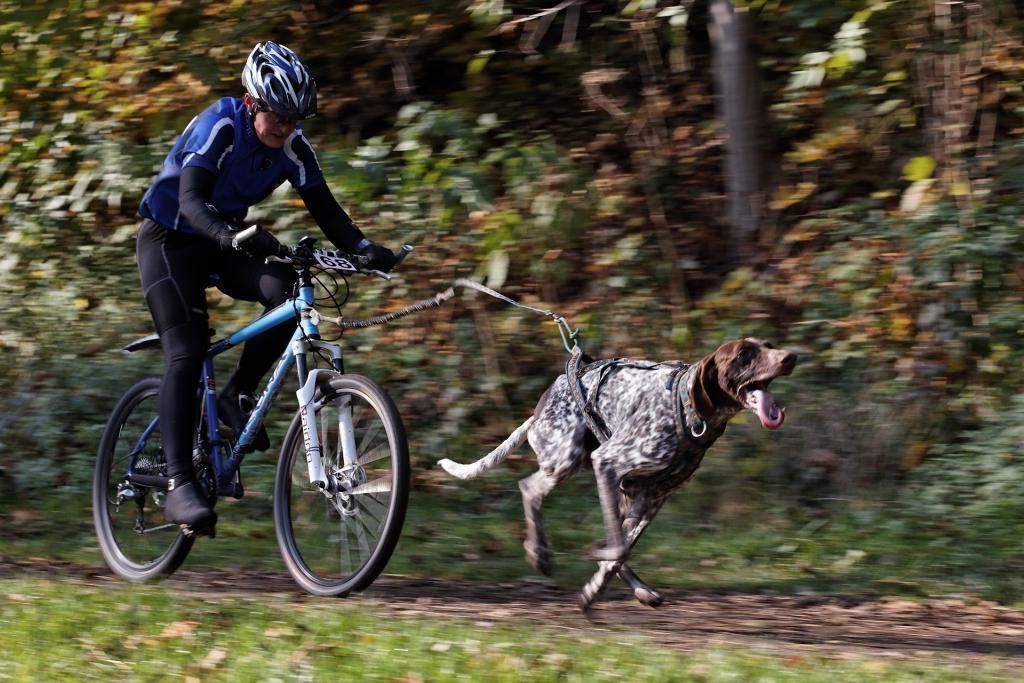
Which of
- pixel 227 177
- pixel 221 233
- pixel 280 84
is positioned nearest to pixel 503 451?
pixel 221 233

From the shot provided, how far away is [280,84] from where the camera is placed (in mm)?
5875

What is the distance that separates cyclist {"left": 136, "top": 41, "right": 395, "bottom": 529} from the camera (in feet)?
19.4

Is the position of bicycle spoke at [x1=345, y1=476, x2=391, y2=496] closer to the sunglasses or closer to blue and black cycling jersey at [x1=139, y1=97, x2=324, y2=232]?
blue and black cycling jersey at [x1=139, y1=97, x2=324, y2=232]

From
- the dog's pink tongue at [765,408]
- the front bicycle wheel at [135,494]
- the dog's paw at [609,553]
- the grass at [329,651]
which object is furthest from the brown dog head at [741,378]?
the front bicycle wheel at [135,494]

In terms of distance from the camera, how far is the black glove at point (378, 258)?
20.1ft

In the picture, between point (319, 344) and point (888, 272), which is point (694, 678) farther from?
point (888, 272)

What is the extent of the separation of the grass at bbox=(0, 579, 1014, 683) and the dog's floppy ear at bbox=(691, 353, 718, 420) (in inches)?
38.1

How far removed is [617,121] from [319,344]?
5.44 m

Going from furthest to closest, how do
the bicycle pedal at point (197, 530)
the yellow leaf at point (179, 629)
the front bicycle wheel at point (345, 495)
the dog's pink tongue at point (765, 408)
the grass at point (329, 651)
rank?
the bicycle pedal at point (197, 530), the front bicycle wheel at point (345, 495), the yellow leaf at point (179, 629), the dog's pink tongue at point (765, 408), the grass at point (329, 651)

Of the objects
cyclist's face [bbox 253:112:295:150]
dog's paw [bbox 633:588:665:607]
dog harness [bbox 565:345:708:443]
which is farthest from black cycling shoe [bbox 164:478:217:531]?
dog's paw [bbox 633:588:665:607]

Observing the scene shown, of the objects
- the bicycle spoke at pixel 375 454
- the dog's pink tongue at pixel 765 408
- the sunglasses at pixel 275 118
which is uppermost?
the sunglasses at pixel 275 118

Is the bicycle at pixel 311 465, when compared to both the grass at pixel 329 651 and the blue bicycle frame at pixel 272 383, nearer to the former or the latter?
the blue bicycle frame at pixel 272 383

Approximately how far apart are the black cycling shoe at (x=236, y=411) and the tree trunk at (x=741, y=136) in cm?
462

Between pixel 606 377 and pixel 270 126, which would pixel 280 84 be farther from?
pixel 606 377
